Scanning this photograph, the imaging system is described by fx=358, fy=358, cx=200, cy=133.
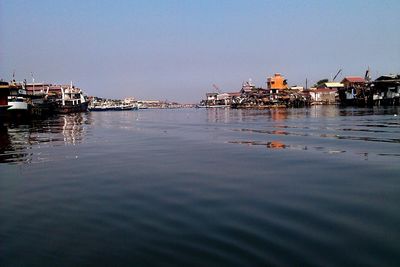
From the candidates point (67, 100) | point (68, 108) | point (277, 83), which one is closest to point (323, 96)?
point (277, 83)

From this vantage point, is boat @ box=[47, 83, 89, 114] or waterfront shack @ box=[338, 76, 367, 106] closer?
boat @ box=[47, 83, 89, 114]

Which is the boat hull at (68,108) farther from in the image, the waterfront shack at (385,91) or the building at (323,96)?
the waterfront shack at (385,91)

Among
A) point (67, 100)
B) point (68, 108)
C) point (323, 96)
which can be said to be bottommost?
point (68, 108)

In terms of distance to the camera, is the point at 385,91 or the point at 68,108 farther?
the point at 68,108

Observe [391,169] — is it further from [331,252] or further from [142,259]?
[142,259]

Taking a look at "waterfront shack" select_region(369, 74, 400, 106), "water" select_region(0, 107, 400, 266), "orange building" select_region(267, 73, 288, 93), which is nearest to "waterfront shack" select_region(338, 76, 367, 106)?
"waterfront shack" select_region(369, 74, 400, 106)

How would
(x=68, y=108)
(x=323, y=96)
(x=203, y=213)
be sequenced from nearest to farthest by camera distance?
(x=203, y=213), (x=68, y=108), (x=323, y=96)

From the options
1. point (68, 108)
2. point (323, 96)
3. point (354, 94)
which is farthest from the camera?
point (323, 96)

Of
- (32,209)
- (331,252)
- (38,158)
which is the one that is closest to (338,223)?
(331,252)

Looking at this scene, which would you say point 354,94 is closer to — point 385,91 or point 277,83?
point 385,91

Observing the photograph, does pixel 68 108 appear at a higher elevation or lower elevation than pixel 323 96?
lower

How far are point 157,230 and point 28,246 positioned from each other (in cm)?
200

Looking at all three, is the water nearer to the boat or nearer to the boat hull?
the boat hull

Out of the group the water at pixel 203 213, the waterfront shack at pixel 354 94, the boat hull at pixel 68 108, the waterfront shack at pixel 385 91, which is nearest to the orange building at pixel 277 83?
the waterfront shack at pixel 354 94
